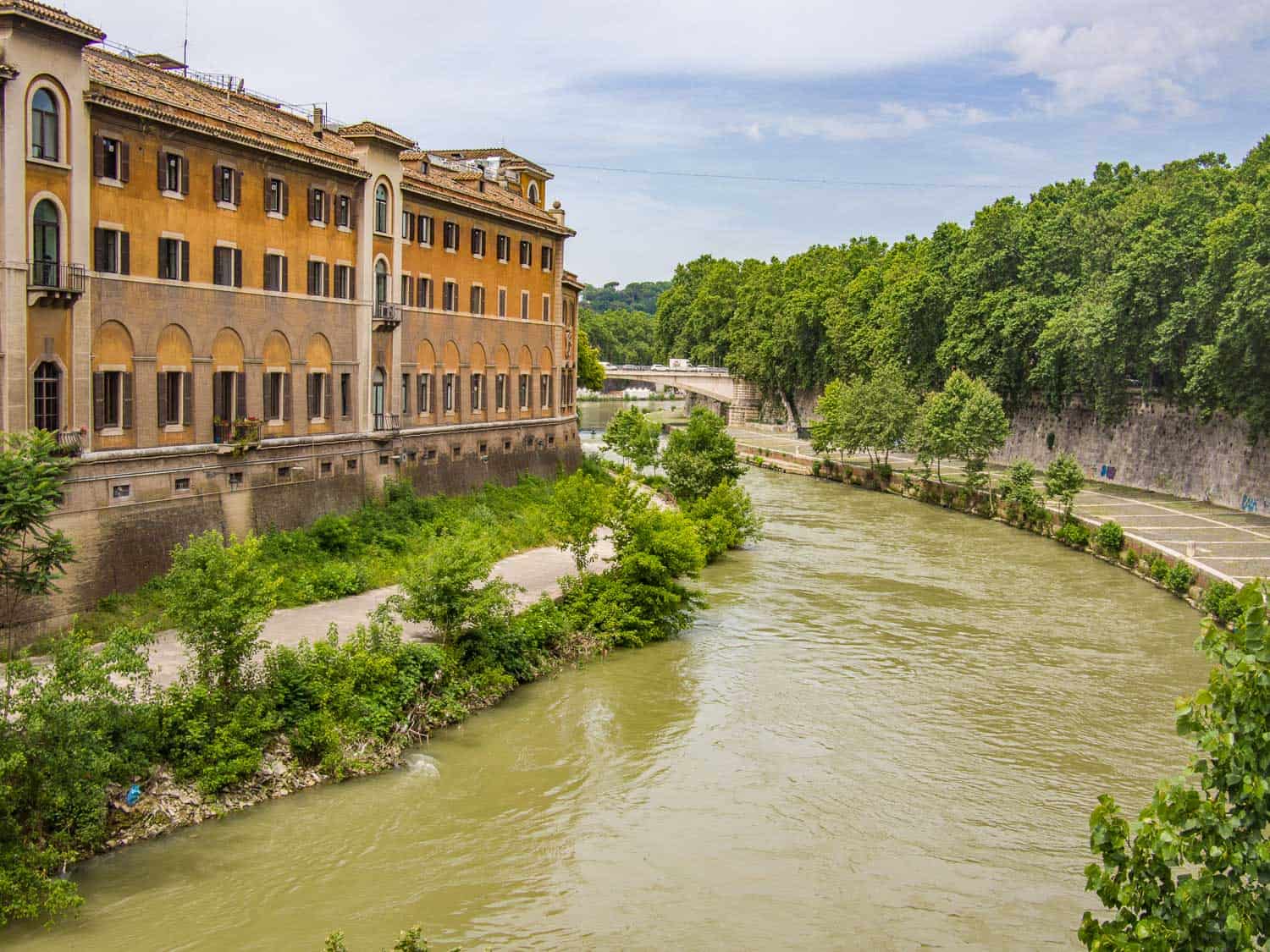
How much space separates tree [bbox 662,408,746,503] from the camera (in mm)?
44750

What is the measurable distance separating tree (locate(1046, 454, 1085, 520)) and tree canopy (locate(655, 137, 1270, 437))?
5.52 meters

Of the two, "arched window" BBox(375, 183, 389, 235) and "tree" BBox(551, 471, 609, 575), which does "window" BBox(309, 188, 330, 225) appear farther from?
"tree" BBox(551, 471, 609, 575)

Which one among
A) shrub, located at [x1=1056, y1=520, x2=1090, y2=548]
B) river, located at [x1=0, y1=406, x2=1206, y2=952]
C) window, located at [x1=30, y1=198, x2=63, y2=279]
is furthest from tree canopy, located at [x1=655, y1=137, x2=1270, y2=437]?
window, located at [x1=30, y1=198, x2=63, y2=279]

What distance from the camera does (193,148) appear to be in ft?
87.9

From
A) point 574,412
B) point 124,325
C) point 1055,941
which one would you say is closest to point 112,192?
point 124,325

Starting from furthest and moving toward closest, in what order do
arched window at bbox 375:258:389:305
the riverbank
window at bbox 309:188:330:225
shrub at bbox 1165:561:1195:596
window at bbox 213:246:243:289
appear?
the riverbank → shrub at bbox 1165:561:1195:596 → arched window at bbox 375:258:389:305 → window at bbox 309:188:330:225 → window at bbox 213:246:243:289

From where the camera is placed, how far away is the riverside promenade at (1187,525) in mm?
35906

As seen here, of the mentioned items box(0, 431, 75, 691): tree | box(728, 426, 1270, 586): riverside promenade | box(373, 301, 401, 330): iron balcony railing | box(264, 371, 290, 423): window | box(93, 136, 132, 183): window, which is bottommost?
box(728, 426, 1270, 586): riverside promenade

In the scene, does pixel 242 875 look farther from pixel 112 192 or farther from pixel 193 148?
pixel 193 148

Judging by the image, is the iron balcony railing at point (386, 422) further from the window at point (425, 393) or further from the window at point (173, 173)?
the window at point (173, 173)

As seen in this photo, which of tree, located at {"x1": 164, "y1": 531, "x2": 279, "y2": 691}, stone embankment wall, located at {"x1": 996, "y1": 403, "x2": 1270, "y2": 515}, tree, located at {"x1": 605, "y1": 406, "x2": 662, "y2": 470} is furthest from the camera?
tree, located at {"x1": 605, "y1": 406, "x2": 662, "y2": 470}

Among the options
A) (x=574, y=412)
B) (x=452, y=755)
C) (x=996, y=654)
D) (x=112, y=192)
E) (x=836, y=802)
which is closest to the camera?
(x=836, y=802)

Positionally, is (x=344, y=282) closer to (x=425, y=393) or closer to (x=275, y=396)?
(x=275, y=396)

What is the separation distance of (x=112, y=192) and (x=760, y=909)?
728 inches
